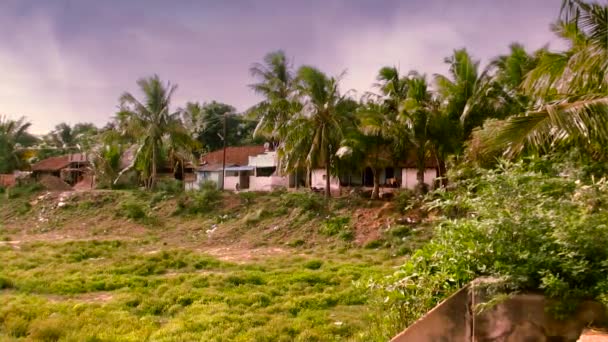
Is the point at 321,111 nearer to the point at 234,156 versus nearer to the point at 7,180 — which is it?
the point at 234,156

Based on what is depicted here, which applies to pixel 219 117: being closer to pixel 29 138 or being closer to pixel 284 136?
pixel 29 138

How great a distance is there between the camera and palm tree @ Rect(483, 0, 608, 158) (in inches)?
219

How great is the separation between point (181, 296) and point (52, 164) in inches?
1342

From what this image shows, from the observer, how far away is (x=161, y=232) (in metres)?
19.5

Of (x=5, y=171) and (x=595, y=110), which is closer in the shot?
(x=595, y=110)

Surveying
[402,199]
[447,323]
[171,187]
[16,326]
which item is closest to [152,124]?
[171,187]

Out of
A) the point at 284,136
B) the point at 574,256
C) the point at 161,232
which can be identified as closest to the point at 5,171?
the point at 161,232

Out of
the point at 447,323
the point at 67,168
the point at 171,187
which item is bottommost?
the point at 447,323

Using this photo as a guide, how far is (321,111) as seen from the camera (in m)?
19.1

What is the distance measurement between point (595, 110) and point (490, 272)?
3.52m

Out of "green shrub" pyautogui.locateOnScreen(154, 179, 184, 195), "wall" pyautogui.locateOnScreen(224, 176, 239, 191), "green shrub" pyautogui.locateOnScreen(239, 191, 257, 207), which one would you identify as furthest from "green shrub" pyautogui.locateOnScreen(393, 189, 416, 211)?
"wall" pyautogui.locateOnScreen(224, 176, 239, 191)

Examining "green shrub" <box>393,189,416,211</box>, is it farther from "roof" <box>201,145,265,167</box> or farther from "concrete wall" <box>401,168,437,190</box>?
"roof" <box>201,145,265,167</box>

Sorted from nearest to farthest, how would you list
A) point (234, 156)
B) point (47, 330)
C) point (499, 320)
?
point (499, 320) → point (47, 330) → point (234, 156)

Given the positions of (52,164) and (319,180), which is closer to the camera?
(319,180)
